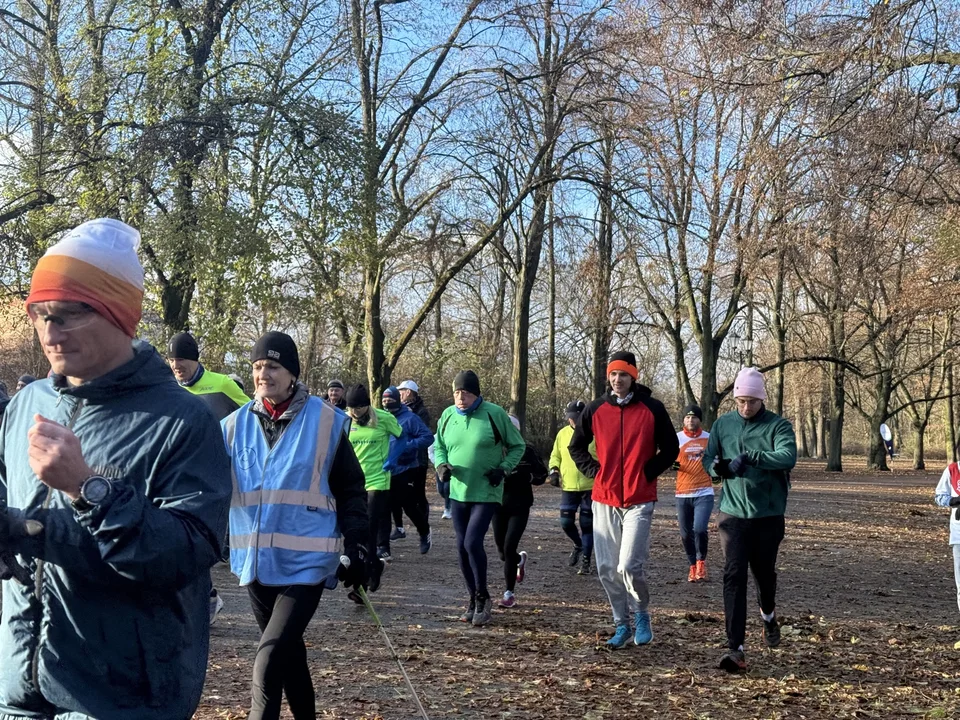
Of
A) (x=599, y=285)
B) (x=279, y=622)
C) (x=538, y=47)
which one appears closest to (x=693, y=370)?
(x=599, y=285)

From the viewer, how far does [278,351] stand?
5246 mm

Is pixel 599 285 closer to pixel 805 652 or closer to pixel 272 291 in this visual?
pixel 272 291

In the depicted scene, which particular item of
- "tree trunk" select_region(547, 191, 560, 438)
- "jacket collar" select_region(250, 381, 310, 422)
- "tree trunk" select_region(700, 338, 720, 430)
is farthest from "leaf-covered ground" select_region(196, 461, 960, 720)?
"tree trunk" select_region(547, 191, 560, 438)

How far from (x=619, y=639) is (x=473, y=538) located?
149 cm

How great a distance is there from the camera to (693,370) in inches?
1586

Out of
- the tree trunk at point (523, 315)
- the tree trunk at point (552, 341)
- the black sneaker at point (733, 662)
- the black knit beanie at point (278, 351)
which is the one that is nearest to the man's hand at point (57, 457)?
the black knit beanie at point (278, 351)

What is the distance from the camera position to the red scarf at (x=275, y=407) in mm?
5117

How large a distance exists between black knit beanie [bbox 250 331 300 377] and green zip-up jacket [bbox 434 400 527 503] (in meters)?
3.91

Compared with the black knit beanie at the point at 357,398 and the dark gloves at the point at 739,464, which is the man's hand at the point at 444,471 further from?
the dark gloves at the point at 739,464

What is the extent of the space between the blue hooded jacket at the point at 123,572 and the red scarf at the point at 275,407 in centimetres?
263

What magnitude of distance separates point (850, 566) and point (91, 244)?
43.5ft

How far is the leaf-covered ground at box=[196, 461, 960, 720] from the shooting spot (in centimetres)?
667

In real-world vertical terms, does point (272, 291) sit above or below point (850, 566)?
above

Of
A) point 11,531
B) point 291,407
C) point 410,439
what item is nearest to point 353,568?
point 291,407
